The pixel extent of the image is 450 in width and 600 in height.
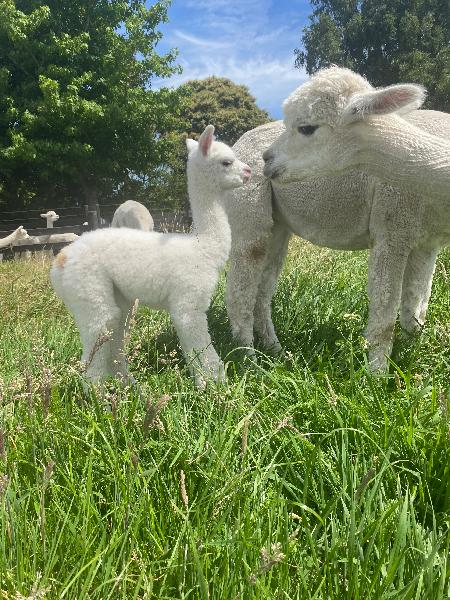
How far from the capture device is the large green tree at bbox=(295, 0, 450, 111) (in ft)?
94.4

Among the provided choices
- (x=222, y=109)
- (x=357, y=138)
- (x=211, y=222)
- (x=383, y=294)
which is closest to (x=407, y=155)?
(x=357, y=138)

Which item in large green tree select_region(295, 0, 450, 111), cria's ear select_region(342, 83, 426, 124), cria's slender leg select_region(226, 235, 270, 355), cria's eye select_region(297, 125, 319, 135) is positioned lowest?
cria's slender leg select_region(226, 235, 270, 355)

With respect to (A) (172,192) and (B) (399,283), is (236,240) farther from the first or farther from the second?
(A) (172,192)

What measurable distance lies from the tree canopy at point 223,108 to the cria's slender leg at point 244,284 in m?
24.4

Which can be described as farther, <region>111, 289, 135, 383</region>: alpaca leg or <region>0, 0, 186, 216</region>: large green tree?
<region>0, 0, 186, 216</region>: large green tree

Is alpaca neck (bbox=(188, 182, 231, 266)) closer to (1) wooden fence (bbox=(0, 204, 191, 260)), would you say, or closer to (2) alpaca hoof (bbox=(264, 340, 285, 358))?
(2) alpaca hoof (bbox=(264, 340, 285, 358))

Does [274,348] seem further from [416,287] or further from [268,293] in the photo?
[416,287]

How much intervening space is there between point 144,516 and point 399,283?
7.25ft

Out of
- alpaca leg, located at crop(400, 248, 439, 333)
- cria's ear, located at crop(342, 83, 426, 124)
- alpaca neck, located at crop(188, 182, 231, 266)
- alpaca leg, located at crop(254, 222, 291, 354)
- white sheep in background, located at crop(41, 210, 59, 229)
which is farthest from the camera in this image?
white sheep in background, located at crop(41, 210, 59, 229)

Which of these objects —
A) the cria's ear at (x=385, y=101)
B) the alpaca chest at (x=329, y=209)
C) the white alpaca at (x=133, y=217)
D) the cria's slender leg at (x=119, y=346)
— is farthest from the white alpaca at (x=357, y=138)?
the white alpaca at (x=133, y=217)

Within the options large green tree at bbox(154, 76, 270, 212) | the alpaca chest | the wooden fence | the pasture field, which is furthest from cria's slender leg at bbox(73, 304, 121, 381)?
large green tree at bbox(154, 76, 270, 212)

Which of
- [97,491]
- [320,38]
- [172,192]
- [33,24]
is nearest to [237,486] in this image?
[97,491]

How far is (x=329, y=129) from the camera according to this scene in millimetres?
3055

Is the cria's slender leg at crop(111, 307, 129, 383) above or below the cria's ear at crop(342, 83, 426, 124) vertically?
below
